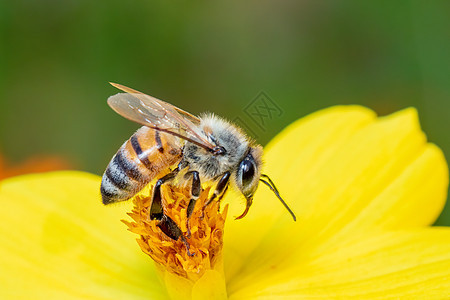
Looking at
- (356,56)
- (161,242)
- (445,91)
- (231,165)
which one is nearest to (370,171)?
(231,165)

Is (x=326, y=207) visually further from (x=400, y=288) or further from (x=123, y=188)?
(x=123, y=188)

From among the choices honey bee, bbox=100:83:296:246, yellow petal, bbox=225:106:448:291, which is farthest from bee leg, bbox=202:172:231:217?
yellow petal, bbox=225:106:448:291

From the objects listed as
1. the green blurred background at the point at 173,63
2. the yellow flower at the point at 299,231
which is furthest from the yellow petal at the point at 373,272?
the green blurred background at the point at 173,63

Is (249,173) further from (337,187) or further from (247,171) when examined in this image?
(337,187)

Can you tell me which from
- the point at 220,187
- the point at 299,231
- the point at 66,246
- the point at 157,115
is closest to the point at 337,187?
the point at 299,231

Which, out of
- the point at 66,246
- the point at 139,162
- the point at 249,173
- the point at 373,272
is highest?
the point at 139,162
